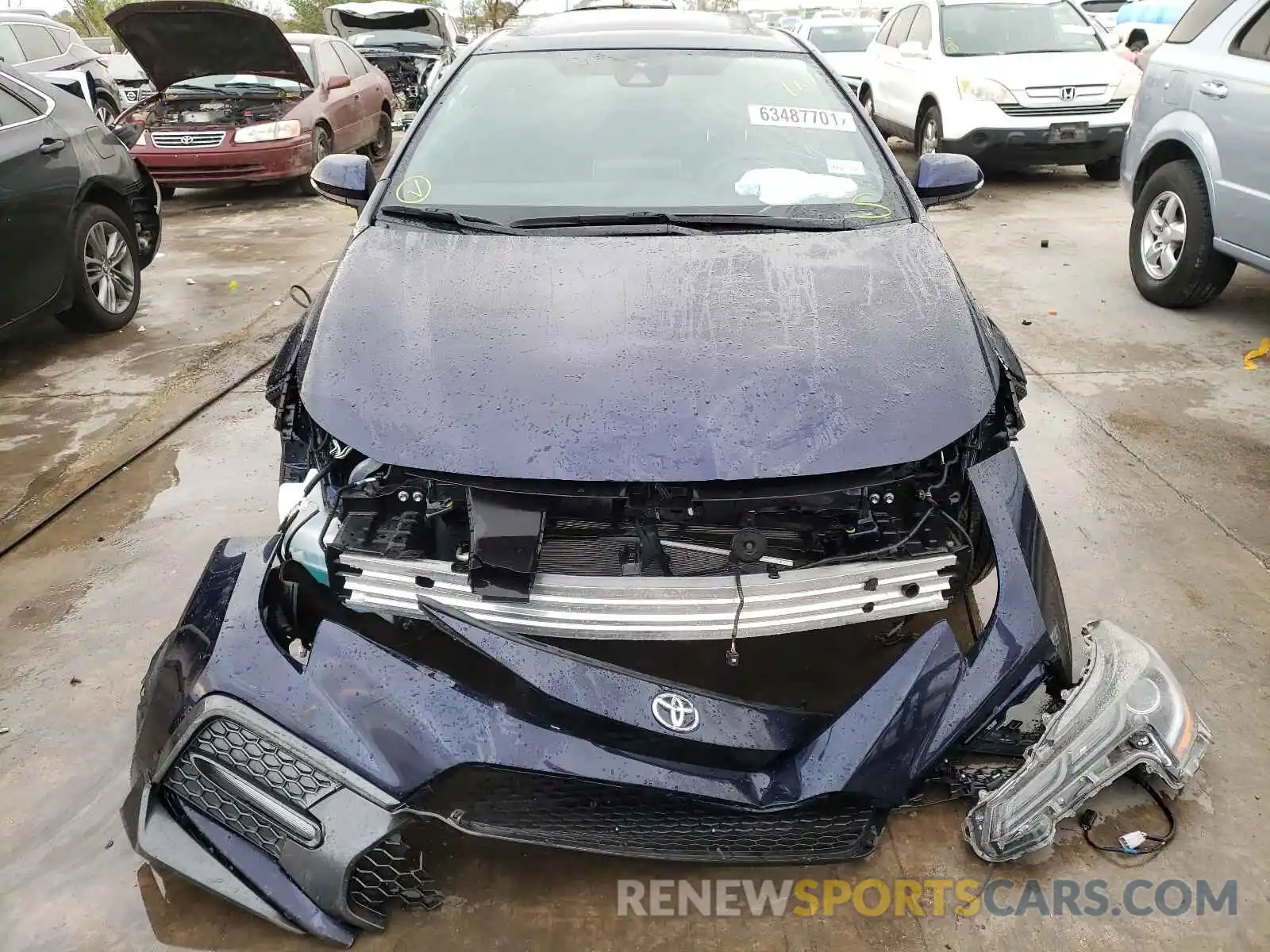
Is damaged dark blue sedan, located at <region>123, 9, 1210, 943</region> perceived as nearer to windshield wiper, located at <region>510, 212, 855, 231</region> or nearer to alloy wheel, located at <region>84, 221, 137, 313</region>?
windshield wiper, located at <region>510, 212, 855, 231</region>

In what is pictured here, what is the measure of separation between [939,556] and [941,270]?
0.91 m

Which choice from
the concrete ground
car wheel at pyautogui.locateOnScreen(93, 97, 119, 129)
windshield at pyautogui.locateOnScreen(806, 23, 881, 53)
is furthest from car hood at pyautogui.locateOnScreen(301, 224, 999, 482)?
car wheel at pyautogui.locateOnScreen(93, 97, 119, 129)

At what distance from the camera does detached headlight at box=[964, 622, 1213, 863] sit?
1.79 meters

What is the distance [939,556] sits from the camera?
1831 millimetres

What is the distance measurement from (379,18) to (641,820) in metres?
14.8

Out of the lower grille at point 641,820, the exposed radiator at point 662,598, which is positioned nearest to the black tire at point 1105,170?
the exposed radiator at point 662,598

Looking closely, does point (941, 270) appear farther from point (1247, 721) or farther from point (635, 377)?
point (1247, 721)

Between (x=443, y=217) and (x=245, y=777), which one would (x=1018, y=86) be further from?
(x=245, y=777)

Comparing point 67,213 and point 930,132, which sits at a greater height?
point 67,213

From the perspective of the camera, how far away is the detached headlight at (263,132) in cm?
820

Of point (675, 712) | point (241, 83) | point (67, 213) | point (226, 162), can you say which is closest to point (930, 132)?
point (226, 162)

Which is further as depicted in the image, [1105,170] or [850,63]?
[850,63]

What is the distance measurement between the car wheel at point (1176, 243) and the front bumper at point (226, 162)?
6.86 meters

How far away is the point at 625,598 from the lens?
1.72 m
